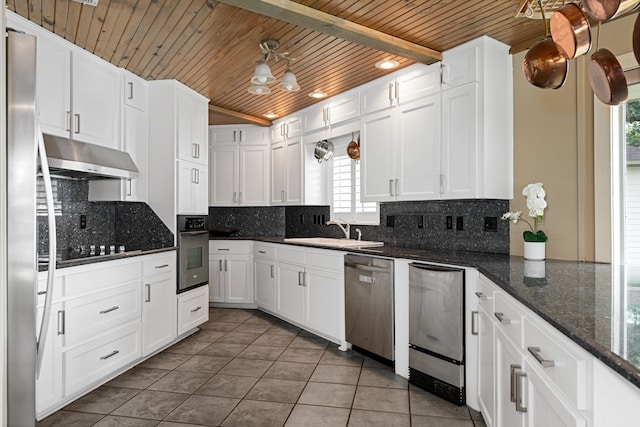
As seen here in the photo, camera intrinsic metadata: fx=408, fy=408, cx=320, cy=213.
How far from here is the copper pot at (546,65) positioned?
1691 mm

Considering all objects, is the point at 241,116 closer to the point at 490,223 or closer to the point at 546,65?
the point at 490,223

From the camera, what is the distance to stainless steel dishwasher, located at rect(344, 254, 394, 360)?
3.06m

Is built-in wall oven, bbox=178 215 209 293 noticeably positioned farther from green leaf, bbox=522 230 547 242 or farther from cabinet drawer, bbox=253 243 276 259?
green leaf, bbox=522 230 547 242

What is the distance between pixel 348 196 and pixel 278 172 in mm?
1131

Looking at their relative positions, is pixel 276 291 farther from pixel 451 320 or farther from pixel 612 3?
pixel 612 3

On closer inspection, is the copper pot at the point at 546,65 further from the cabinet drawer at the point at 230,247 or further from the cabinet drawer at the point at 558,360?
the cabinet drawer at the point at 230,247

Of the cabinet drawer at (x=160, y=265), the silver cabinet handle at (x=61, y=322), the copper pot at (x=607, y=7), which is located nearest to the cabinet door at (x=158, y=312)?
the cabinet drawer at (x=160, y=265)

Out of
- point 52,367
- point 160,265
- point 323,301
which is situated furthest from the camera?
point 323,301

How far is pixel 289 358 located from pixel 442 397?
4.18ft

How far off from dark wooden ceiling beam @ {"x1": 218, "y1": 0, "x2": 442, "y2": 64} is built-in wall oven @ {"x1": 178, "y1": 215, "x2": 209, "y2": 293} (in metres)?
2.14

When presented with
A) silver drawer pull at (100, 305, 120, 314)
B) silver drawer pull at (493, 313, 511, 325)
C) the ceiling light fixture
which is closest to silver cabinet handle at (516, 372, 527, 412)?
silver drawer pull at (493, 313, 511, 325)

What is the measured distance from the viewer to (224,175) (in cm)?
543

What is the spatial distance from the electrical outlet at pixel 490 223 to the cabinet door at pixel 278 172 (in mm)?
2648

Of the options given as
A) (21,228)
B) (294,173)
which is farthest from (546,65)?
(294,173)
